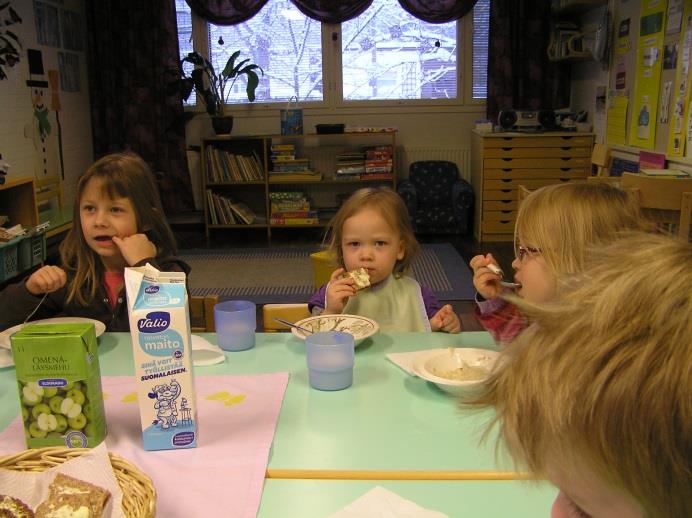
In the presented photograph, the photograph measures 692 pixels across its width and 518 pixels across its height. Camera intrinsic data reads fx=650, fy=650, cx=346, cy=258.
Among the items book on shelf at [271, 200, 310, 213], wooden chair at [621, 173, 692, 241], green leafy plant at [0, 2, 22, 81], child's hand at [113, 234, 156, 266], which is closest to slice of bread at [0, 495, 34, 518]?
child's hand at [113, 234, 156, 266]

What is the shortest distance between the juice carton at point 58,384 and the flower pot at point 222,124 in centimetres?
493

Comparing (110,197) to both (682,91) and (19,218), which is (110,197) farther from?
(682,91)

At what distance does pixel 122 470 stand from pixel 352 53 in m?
5.62

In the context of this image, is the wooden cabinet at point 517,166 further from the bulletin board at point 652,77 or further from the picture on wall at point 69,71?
the picture on wall at point 69,71

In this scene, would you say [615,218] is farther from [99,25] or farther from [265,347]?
[99,25]

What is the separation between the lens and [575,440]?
458mm

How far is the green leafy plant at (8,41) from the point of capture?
4.46 meters

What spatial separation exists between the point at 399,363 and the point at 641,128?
349 cm

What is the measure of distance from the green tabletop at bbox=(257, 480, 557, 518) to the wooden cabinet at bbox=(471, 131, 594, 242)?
4.60 meters

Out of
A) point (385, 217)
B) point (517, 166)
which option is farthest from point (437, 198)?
point (385, 217)

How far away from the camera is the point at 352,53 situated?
19.8 feet

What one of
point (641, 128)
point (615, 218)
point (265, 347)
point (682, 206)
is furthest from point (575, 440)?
point (641, 128)

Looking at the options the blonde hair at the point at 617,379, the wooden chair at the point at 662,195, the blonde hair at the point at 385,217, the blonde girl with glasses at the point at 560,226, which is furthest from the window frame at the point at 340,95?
the blonde hair at the point at 617,379

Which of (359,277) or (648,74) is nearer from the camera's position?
(359,277)
